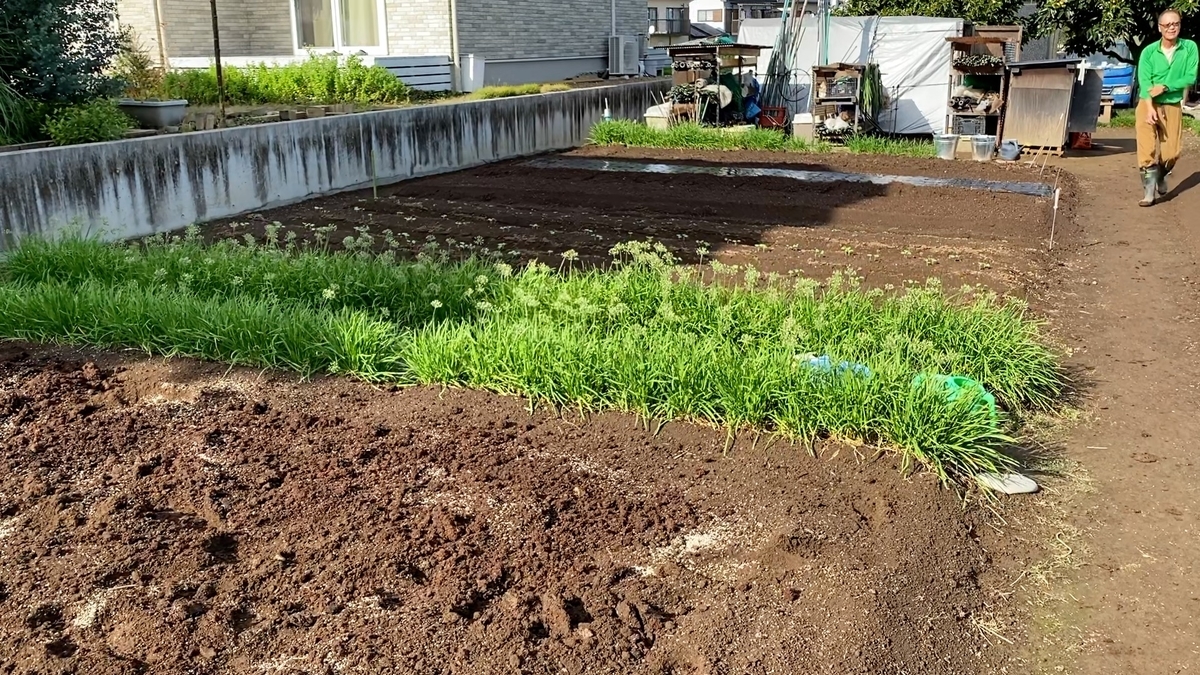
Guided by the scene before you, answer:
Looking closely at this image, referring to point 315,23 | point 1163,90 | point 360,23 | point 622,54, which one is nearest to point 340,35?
point 360,23

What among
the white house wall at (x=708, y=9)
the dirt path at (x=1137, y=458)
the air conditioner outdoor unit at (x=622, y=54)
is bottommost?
the dirt path at (x=1137, y=458)

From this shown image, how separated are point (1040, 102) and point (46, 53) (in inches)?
474

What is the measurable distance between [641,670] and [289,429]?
2.13 m

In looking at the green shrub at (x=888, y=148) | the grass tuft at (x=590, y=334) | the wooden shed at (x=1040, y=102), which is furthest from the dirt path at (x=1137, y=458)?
the wooden shed at (x=1040, y=102)

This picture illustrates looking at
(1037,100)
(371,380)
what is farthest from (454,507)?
(1037,100)

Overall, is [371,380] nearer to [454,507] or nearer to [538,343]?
[538,343]

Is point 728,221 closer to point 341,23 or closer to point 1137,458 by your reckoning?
point 1137,458

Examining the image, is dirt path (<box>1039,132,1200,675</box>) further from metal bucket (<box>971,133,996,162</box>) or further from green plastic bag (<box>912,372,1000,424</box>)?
metal bucket (<box>971,133,996,162</box>)

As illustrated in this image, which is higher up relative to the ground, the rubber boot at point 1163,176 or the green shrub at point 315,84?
the green shrub at point 315,84

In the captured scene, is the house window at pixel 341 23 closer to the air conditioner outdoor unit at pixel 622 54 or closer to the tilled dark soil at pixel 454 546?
the air conditioner outdoor unit at pixel 622 54

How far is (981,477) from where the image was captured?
12.5ft

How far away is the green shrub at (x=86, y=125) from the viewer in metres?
8.46

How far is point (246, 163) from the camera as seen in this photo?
31.6 ft

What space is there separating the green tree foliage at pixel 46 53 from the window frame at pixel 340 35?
25.1 feet
